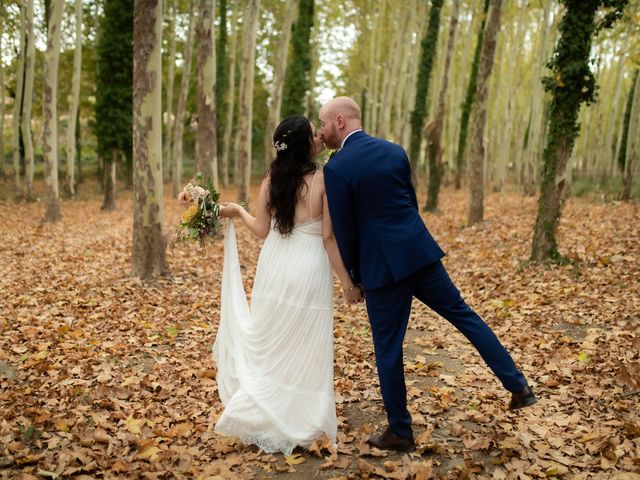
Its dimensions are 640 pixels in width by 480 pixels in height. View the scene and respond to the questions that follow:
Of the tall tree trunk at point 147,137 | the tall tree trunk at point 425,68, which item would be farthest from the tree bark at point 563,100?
the tall tree trunk at point 425,68

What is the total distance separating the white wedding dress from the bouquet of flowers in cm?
71

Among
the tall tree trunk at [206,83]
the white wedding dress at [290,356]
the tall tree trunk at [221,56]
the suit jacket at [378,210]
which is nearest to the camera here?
the suit jacket at [378,210]

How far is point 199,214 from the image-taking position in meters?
4.48

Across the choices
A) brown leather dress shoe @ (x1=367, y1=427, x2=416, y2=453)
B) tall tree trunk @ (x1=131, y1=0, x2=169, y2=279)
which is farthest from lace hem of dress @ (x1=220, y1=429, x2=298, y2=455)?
tall tree trunk @ (x1=131, y1=0, x2=169, y2=279)

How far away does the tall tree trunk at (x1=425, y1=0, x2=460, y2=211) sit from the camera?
633 inches

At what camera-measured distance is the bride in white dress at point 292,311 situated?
3.80 meters

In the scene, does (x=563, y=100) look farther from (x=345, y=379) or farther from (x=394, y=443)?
(x=394, y=443)

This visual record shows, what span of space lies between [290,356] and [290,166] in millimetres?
1472

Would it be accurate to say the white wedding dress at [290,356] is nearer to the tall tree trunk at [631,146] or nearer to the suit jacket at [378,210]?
the suit jacket at [378,210]

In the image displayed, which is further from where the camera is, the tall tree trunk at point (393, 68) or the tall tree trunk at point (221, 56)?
the tall tree trunk at point (221, 56)

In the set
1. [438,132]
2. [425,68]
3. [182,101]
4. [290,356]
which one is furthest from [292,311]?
[182,101]

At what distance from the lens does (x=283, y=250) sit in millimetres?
3988

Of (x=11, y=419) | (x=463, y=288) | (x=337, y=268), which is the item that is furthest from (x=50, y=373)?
(x=463, y=288)

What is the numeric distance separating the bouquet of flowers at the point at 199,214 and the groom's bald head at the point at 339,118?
1300 millimetres
